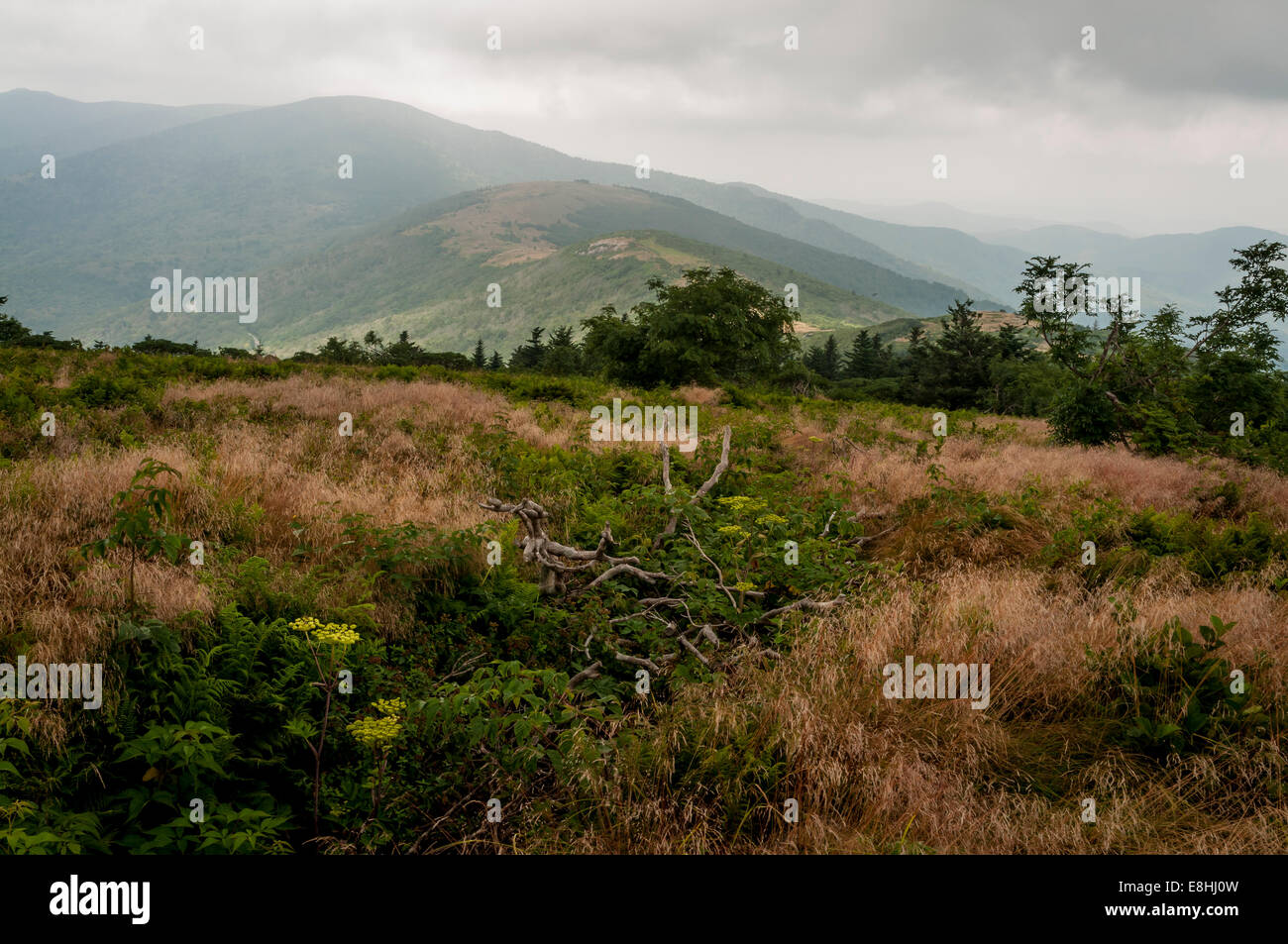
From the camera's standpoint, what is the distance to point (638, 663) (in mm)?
4711

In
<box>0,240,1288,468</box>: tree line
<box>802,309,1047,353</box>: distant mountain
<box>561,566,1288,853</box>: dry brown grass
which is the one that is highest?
<box>802,309,1047,353</box>: distant mountain

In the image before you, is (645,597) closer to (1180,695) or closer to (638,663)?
(638,663)

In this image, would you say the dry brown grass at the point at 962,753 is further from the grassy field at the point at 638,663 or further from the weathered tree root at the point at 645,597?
the weathered tree root at the point at 645,597

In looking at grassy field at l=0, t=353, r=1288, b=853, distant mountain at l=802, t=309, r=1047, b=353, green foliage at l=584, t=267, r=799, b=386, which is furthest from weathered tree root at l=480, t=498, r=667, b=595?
distant mountain at l=802, t=309, r=1047, b=353

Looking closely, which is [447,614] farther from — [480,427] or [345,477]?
[480,427]

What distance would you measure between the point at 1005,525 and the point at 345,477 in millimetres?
7825

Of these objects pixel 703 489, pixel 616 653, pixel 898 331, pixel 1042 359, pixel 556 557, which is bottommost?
pixel 616 653

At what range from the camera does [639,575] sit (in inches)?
236

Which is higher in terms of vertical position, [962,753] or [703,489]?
[703,489]

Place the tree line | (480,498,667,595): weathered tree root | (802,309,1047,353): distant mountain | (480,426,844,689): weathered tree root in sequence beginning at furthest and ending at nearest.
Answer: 1. (802,309,1047,353): distant mountain
2. the tree line
3. (480,498,667,595): weathered tree root
4. (480,426,844,689): weathered tree root

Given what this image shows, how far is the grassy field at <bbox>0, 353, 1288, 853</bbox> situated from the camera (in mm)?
3004

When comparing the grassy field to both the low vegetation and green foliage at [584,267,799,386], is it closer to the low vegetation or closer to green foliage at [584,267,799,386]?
the low vegetation

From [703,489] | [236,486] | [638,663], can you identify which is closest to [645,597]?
[638,663]
